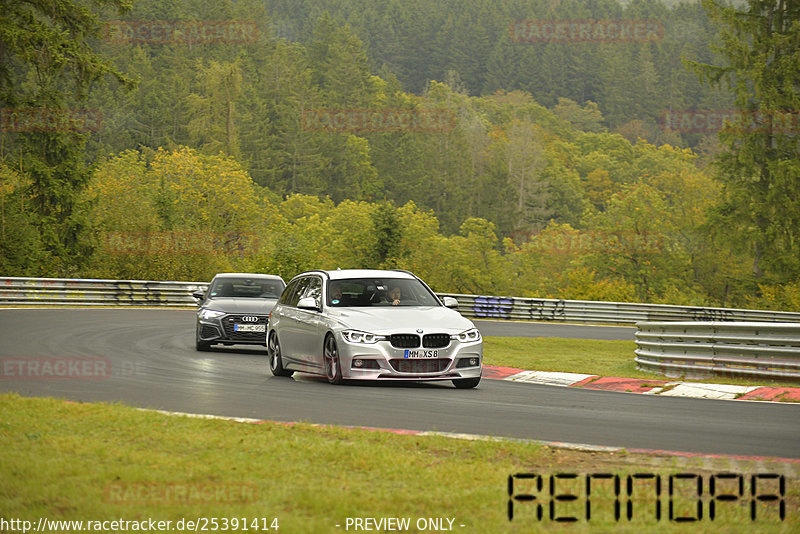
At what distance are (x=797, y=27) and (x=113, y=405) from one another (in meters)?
45.0

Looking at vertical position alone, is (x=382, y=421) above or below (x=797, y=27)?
below

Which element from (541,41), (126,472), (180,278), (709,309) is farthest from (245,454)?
(541,41)

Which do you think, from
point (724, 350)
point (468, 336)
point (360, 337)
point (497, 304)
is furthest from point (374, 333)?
point (497, 304)

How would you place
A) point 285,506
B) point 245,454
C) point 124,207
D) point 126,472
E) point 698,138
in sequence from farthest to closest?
point 698,138 → point 124,207 → point 245,454 → point 126,472 → point 285,506

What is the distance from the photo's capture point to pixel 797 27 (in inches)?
1892

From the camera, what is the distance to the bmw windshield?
590 inches

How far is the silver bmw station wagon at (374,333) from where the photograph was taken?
13.7m

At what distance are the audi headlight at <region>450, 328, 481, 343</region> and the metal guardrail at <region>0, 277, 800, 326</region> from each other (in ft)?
86.8

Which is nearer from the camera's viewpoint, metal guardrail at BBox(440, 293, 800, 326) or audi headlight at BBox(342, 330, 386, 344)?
audi headlight at BBox(342, 330, 386, 344)

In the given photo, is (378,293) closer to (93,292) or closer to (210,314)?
(210,314)

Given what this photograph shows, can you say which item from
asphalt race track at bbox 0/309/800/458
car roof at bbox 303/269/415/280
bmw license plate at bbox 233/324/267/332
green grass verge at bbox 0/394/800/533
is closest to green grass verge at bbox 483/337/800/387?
asphalt race track at bbox 0/309/800/458

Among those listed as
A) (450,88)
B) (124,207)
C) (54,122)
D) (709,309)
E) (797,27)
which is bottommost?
(709,309)

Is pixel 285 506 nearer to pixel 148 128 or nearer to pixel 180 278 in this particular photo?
pixel 180 278

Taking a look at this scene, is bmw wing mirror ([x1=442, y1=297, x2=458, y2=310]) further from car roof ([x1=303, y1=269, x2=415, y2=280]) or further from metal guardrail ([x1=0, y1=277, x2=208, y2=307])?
metal guardrail ([x1=0, y1=277, x2=208, y2=307])
